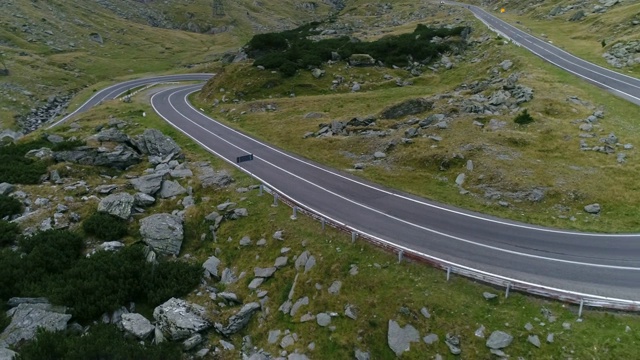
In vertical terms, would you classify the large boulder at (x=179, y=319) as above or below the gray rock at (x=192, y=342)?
above

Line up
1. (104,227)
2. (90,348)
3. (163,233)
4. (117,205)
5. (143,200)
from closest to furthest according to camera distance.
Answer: (90,348) → (163,233) → (104,227) → (117,205) → (143,200)

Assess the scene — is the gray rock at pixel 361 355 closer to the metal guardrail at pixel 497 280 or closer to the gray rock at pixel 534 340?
the metal guardrail at pixel 497 280

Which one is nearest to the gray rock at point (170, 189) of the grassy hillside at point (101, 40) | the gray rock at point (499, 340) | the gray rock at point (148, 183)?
the gray rock at point (148, 183)

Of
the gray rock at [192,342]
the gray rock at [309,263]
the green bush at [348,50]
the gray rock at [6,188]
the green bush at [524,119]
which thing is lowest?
the gray rock at [192,342]

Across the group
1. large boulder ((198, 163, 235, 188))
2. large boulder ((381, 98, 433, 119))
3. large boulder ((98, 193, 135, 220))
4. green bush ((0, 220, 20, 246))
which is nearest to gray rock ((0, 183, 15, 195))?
green bush ((0, 220, 20, 246))

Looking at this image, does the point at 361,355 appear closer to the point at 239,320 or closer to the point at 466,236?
the point at 239,320

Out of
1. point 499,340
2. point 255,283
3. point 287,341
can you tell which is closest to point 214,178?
point 255,283
